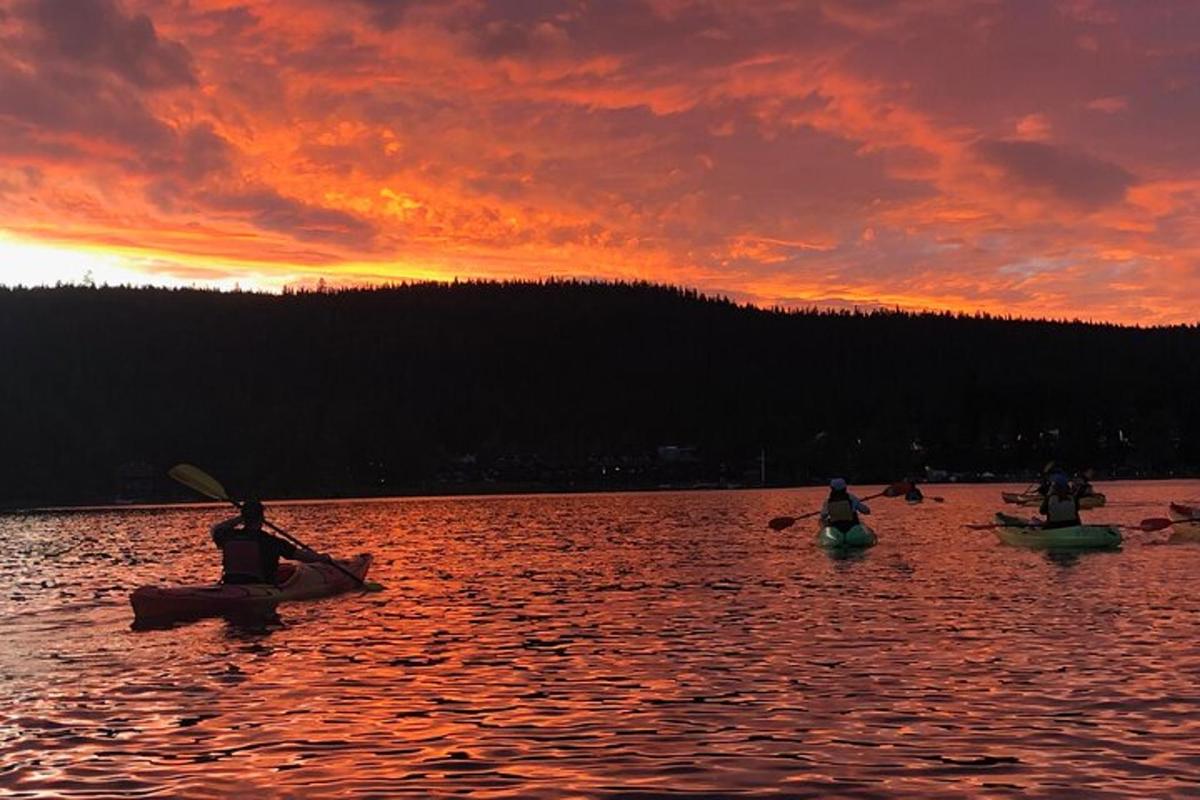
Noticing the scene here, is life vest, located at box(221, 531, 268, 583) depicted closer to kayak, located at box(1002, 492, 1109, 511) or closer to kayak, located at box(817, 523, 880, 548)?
kayak, located at box(817, 523, 880, 548)

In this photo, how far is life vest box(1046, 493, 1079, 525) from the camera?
147 feet

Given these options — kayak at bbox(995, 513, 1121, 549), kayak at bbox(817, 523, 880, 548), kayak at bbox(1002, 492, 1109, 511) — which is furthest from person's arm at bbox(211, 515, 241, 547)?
kayak at bbox(1002, 492, 1109, 511)

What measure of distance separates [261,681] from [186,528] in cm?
7639

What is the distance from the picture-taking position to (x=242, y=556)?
29422 mm

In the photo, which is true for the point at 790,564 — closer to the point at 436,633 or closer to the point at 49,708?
the point at 436,633

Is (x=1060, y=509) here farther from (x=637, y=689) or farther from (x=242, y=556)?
(x=637, y=689)

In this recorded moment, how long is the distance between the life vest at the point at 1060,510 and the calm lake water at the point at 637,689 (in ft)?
20.9

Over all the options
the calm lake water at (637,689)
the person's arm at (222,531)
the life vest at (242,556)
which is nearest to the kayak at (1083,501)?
the calm lake water at (637,689)

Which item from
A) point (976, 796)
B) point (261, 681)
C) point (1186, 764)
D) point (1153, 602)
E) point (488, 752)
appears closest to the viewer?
point (976, 796)

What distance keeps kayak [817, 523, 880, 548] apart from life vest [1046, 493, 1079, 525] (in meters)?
6.48

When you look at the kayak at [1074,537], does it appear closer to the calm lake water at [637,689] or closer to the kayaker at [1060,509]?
the kayaker at [1060,509]

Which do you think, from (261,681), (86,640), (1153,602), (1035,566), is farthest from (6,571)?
(1153,602)

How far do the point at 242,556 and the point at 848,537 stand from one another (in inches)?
989

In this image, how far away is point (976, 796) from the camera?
12.5 meters
